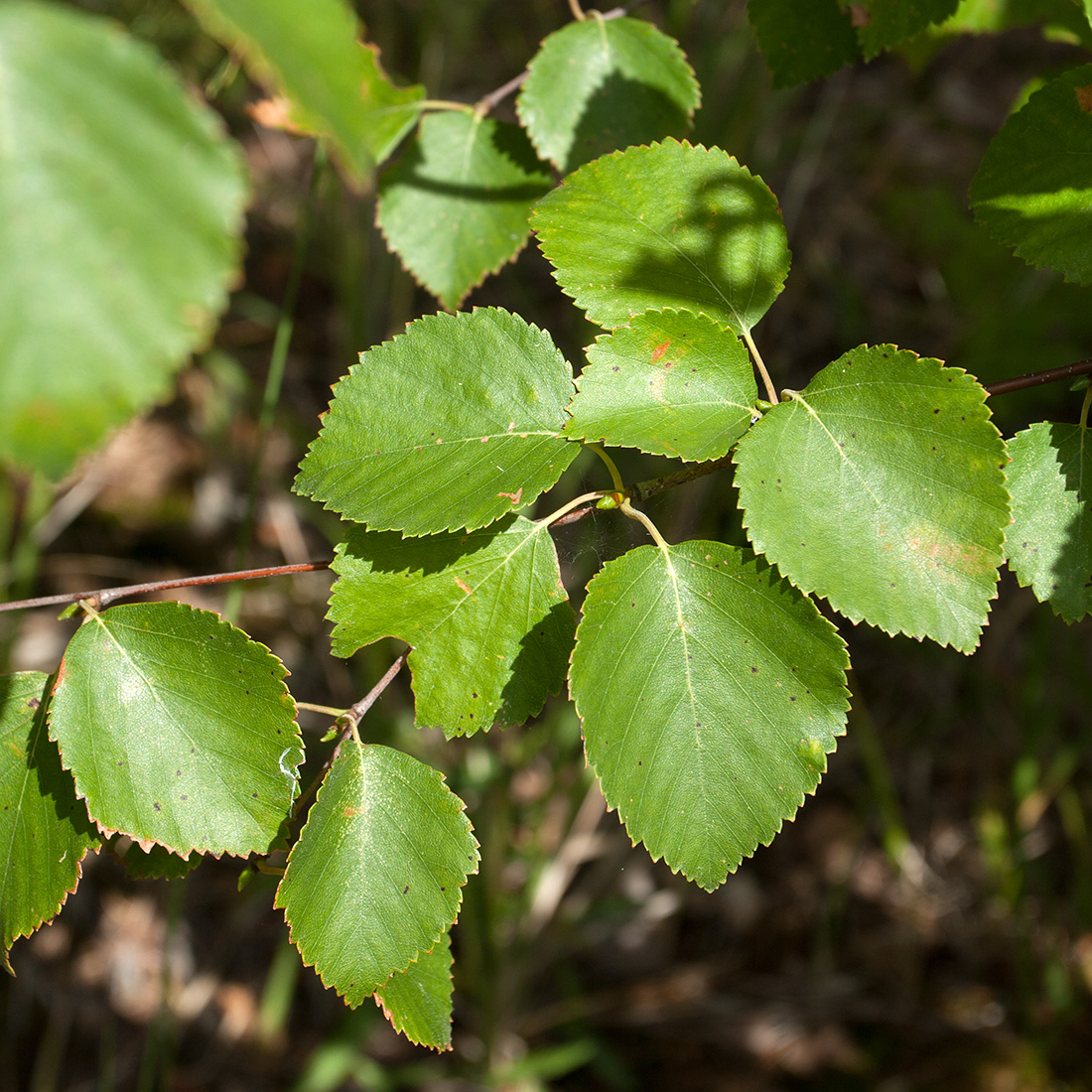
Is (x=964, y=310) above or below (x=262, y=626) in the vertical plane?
above

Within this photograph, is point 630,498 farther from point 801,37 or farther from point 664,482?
point 801,37

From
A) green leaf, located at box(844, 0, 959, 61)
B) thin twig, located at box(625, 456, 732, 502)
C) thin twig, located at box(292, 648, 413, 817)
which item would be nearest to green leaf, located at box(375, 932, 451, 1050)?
thin twig, located at box(292, 648, 413, 817)

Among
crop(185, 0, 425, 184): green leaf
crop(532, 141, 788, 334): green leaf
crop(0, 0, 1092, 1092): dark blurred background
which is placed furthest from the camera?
crop(0, 0, 1092, 1092): dark blurred background

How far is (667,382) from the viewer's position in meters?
0.68

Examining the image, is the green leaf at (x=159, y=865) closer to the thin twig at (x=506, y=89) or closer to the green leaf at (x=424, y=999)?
the green leaf at (x=424, y=999)

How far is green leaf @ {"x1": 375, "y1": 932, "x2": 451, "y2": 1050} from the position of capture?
73 cm

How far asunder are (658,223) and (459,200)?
29cm

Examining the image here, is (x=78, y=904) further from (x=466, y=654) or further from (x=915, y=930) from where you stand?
(x=915, y=930)

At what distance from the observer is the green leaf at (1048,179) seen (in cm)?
71

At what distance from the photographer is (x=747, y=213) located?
0.73 m

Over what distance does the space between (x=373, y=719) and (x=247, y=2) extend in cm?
175

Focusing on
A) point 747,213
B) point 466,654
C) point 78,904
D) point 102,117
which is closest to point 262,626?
point 78,904

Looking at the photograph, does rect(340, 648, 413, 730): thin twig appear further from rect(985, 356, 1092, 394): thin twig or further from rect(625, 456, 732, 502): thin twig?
rect(985, 356, 1092, 394): thin twig

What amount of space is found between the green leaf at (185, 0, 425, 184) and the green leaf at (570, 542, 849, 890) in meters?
0.42
